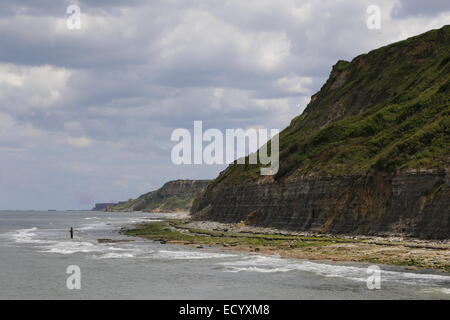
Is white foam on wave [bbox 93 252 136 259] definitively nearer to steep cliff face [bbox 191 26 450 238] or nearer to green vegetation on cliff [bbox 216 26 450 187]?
steep cliff face [bbox 191 26 450 238]

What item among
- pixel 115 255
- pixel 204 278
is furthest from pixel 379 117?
pixel 204 278

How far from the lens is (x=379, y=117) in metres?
115

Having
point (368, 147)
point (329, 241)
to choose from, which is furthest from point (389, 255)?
point (368, 147)

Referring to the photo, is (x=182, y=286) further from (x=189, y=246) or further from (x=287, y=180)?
(x=287, y=180)

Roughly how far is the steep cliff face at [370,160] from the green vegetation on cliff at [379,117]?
25 cm

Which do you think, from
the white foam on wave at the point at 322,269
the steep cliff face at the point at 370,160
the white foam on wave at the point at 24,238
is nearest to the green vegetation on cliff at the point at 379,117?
the steep cliff face at the point at 370,160

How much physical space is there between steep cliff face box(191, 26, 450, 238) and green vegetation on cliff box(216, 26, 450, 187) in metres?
0.25

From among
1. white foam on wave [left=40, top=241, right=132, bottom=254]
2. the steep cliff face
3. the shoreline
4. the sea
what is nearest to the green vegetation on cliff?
the steep cliff face

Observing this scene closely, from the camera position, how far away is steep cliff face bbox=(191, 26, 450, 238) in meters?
79.7

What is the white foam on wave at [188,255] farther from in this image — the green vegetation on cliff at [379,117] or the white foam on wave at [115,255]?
the green vegetation on cliff at [379,117]

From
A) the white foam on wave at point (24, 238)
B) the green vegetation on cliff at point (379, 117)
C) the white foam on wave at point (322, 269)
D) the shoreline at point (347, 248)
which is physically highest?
the green vegetation on cliff at point (379, 117)

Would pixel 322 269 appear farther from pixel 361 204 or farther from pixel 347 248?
pixel 361 204

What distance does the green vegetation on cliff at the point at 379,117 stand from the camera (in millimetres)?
88312
